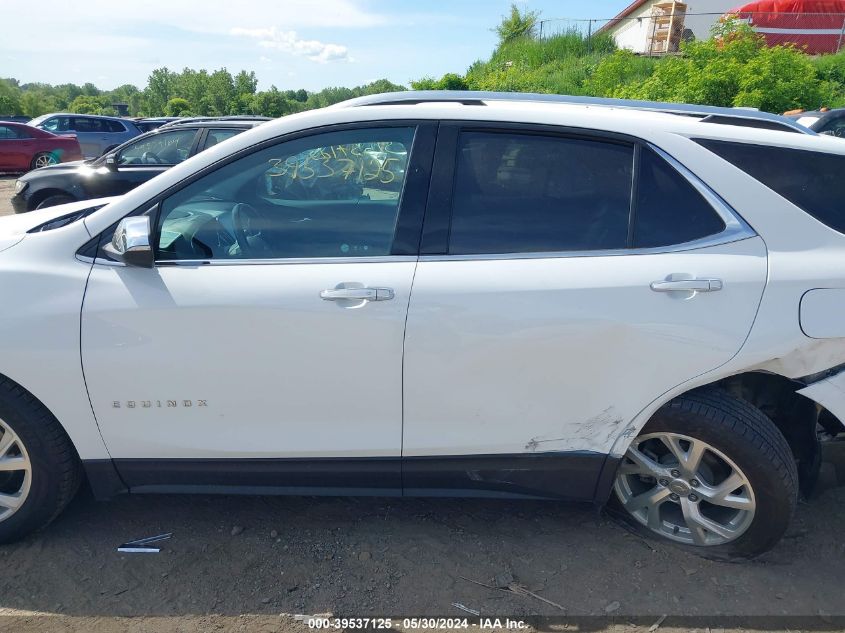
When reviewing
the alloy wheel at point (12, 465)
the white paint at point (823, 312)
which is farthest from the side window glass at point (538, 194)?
the alloy wheel at point (12, 465)

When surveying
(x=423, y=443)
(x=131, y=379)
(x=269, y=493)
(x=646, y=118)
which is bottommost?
(x=269, y=493)

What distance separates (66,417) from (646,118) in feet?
8.37

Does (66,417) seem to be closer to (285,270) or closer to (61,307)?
(61,307)

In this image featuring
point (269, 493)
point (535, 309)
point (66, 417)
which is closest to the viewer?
point (535, 309)

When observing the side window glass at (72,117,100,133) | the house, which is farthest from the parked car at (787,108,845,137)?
the side window glass at (72,117,100,133)

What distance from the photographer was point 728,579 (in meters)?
2.53

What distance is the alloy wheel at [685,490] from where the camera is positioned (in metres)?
2.50

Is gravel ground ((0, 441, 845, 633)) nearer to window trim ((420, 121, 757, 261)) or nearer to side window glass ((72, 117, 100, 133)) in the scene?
window trim ((420, 121, 757, 261))

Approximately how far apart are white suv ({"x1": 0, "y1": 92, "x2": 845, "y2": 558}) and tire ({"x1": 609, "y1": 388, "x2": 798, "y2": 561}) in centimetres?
1

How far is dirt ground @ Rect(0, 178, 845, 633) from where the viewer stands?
235cm

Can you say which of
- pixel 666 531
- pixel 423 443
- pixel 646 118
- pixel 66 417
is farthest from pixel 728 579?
pixel 66 417

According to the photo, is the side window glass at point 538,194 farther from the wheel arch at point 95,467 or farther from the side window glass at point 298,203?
the wheel arch at point 95,467

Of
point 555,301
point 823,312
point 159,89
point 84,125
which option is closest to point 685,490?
point 823,312

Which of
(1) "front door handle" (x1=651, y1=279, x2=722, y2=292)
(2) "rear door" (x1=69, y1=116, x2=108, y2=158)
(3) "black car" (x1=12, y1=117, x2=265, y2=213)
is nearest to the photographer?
(1) "front door handle" (x1=651, y1=279, x2=722, y2=292)
